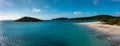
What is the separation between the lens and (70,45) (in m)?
21.7

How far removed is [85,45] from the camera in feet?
70.7

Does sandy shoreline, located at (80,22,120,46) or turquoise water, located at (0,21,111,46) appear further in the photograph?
sandy shoreline, located at (80,22,120,46)

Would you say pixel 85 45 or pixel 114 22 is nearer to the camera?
pixel 85 45

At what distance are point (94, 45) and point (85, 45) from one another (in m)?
1.15

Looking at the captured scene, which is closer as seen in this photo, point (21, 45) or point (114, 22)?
point (21, 45)

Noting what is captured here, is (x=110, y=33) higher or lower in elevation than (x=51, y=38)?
higher

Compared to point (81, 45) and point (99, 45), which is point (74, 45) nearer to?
point (81, 45)

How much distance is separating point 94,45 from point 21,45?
30.7 ft

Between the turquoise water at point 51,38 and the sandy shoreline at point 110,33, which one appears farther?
the sandy shoreline at point 110,33

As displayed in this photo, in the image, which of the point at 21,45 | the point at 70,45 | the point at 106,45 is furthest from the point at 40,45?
the point at 106,45

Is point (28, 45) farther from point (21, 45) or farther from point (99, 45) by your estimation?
point (99, 45)

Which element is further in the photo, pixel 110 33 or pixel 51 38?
pixel 110 33

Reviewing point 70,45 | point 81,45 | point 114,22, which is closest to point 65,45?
point 70,45

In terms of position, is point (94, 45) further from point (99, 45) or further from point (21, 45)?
point (21, 45)
